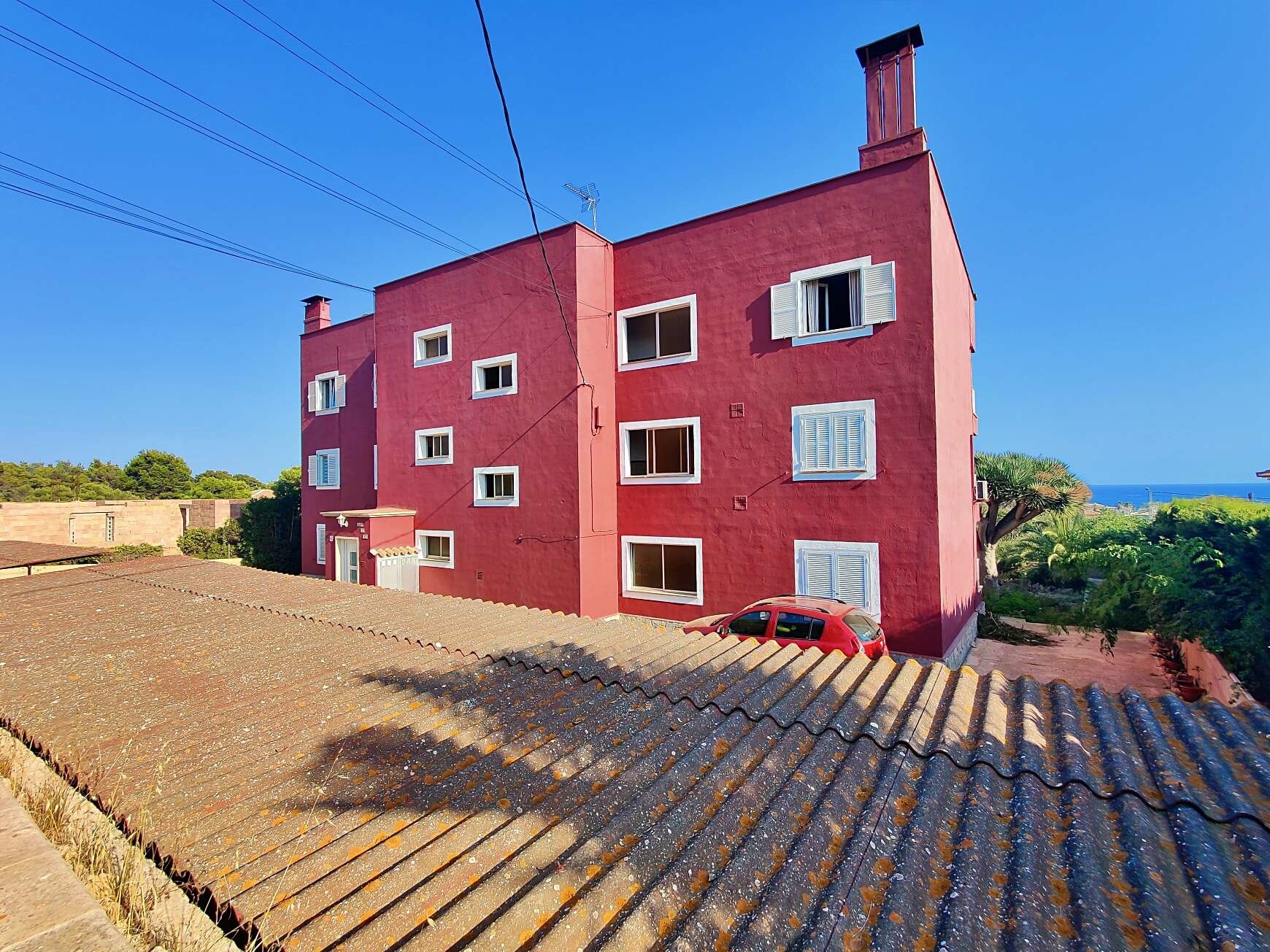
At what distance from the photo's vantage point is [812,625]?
779 centimetres

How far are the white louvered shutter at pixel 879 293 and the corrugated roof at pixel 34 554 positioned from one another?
16911mm

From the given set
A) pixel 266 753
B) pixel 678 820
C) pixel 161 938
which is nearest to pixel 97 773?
pixel 266 753

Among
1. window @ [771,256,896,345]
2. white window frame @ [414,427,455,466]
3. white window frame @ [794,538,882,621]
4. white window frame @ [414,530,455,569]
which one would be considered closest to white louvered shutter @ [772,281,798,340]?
window @ [771,256,896,345]

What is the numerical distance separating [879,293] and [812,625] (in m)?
6.71

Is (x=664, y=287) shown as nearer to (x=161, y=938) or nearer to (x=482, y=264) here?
(x=482, y=264)

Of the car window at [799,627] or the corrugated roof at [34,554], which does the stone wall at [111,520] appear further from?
the car window at [799,627]

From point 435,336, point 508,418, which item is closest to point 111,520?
point 435,336

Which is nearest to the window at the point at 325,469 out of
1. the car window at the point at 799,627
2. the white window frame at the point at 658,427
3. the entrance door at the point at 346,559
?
the entrance door at the point at 346,559

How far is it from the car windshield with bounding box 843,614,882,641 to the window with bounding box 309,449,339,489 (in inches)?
772

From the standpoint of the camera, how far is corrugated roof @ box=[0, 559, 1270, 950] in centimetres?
185

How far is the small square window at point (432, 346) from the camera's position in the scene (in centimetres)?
1556

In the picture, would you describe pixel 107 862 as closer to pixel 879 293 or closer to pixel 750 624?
pixel 750 624

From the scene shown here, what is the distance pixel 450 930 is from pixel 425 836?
59cm

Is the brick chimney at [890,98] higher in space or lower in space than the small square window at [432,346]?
higher
